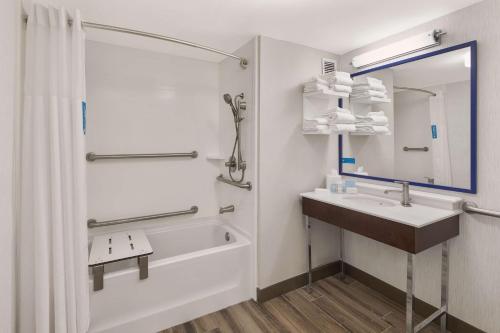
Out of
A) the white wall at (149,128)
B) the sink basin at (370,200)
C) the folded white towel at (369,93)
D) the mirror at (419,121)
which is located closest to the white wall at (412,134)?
the mirror at (419,121)

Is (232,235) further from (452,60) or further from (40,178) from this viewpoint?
(452,60)

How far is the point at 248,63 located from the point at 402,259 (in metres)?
2.02

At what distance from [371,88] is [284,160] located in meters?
0.95

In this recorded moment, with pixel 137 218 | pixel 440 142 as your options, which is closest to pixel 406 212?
pixel 440 142

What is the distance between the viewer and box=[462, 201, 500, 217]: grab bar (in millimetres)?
1503

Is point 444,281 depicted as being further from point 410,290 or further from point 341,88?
point 341,88

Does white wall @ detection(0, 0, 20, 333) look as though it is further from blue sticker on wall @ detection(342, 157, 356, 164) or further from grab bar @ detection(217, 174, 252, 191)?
blue sticker on wall @ detection(342, 157, 356, 164)

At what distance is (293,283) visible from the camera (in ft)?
7.28

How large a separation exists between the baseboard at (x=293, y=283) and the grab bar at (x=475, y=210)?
1223mm

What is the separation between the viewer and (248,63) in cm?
212

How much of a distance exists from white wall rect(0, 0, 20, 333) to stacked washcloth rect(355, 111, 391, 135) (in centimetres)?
232

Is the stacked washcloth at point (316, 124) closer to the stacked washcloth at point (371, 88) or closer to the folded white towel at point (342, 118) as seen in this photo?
the folded white towel at point (342, 118)

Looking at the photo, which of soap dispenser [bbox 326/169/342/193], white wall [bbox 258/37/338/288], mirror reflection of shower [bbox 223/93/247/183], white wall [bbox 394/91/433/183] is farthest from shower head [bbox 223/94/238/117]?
white wall [bbox 394/91/433/183]

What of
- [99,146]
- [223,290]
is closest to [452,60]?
[223,290]
